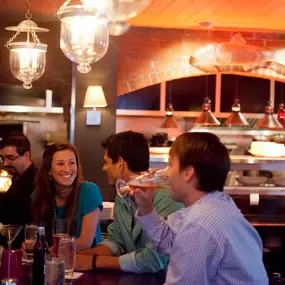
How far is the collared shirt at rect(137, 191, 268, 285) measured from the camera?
1.98 m

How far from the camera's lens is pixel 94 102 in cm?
693

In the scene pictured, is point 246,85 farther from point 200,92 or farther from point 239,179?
point 239,179

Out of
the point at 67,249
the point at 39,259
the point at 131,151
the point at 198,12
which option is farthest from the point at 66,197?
the point at 198,12

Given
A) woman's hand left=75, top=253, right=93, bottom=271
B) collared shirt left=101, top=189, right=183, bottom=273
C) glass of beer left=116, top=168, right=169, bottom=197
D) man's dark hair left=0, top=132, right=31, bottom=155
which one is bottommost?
woman's hand left=75, top=253, right=93, bottom=271

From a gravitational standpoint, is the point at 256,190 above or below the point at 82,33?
below

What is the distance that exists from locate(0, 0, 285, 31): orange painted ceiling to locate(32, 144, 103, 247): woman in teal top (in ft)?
8.85

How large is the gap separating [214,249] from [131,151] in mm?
1274

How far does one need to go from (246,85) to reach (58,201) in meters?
5.97

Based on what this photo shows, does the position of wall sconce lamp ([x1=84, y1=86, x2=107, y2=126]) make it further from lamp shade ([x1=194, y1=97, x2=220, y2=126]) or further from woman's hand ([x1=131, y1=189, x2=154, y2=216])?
woman's hand ([x1=131, y1=189, x2=154, y2=216])

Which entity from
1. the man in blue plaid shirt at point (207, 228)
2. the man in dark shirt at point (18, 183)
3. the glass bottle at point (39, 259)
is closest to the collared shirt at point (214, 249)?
the man in blue plaid shirt at point (207, 228)

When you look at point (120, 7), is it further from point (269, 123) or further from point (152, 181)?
point (269, 123)

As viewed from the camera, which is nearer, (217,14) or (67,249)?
(67,249)

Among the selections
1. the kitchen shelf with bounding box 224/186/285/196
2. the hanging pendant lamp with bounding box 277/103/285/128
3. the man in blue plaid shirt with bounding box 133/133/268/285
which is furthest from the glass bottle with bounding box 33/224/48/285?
the hanging pendant lamp with bounding box 277/103/285/128

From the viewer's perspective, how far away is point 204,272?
78.1 inches
